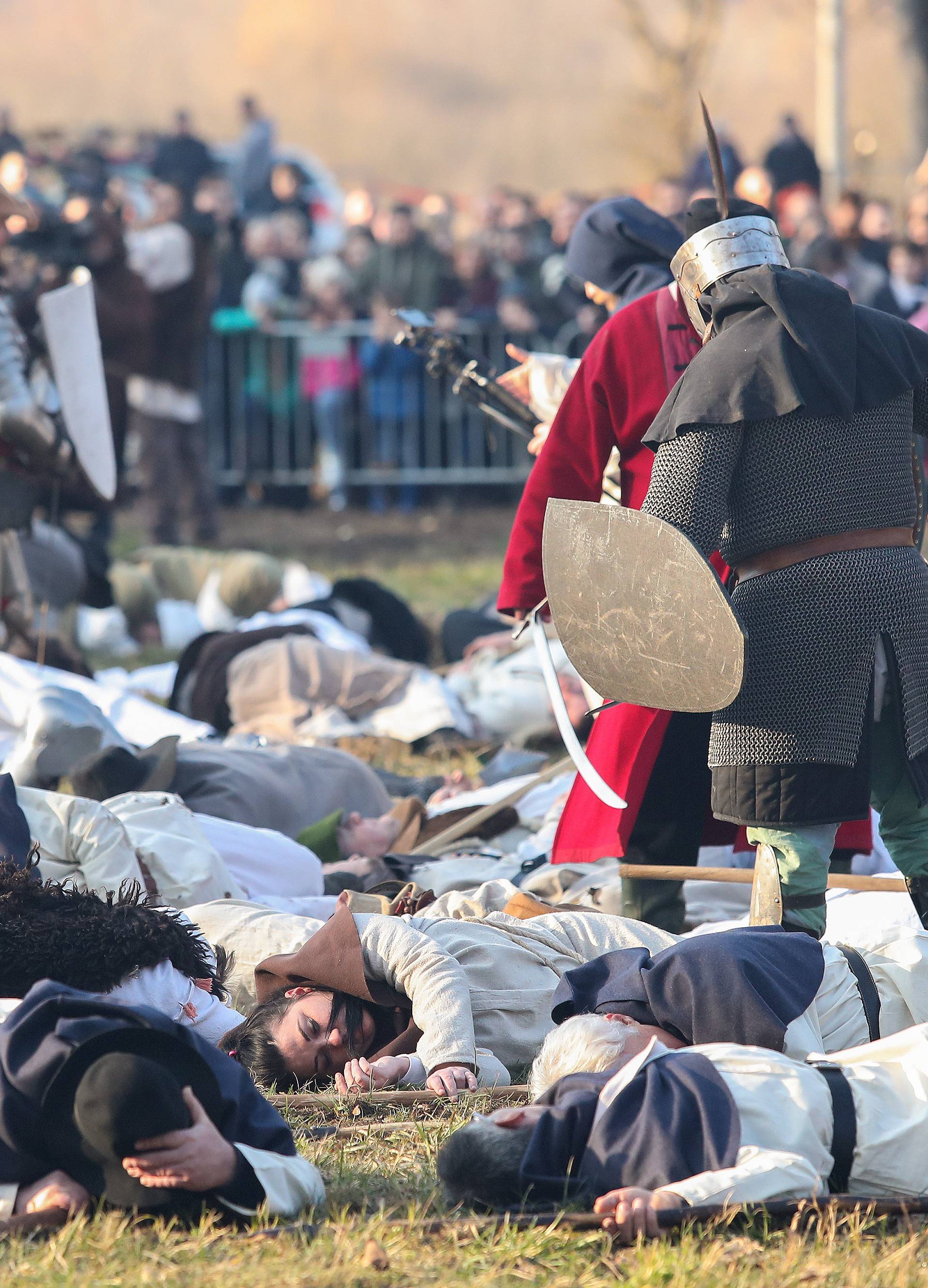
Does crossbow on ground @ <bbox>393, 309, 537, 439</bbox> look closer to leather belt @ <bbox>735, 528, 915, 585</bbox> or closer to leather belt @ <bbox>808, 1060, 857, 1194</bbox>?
leather belt @ <bbox>735, 528, 915, 585</bbox>

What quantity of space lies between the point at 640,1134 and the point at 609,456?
163 cm

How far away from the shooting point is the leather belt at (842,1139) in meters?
2.60

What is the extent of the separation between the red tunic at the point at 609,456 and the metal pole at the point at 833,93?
11.6 m

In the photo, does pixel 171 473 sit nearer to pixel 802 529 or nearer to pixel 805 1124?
pixel 802 529

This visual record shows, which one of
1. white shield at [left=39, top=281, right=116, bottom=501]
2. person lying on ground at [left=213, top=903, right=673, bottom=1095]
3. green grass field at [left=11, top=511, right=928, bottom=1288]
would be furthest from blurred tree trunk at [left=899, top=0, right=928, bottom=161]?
green grass field at [left=11, top=511, right=928, bottom=1288]

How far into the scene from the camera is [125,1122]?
7.89ft

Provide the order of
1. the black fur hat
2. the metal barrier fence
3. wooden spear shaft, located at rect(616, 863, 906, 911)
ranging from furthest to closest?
the metal barrier fence, wooden spear shaft, located at rect(616, 863, 906, 911), the black fur hat

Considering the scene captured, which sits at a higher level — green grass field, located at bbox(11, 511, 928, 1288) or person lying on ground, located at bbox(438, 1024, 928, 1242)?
person lying on ground, located at bbox(438, 1024, 928, 1242)

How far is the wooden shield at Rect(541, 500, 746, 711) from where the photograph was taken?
2.96 meters

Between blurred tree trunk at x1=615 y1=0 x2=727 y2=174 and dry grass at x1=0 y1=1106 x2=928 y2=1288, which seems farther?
blurred tree trunk at x1=615 y1=0 x2=727 y2=174

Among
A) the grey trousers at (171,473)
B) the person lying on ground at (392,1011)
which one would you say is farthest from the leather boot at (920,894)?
the grey trousers at (171,473)

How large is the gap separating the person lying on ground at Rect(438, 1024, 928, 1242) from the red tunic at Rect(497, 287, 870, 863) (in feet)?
3.60

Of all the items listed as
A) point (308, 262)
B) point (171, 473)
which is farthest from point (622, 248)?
point (308, 262)

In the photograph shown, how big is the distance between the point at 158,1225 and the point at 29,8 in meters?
43.0
